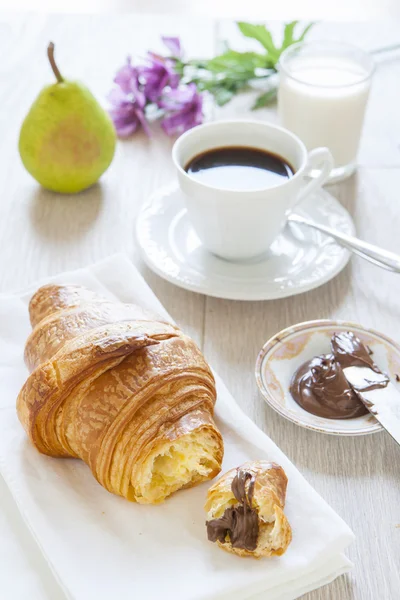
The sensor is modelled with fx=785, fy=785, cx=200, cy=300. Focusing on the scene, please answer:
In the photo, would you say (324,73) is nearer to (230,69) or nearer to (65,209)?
(230,69)

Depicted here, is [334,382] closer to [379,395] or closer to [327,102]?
[379,395]

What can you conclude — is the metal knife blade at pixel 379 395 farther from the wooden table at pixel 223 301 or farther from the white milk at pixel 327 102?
the white milk at pixel 327 102

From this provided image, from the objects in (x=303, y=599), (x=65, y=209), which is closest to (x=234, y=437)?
(x=303, y=599)

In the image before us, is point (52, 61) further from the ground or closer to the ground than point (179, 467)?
further from the ground

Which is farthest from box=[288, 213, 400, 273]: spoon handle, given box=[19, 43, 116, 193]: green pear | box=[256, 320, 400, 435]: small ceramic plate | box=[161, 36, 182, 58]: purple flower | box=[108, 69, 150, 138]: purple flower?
box=[161, 36, 182, 58]: purple flower

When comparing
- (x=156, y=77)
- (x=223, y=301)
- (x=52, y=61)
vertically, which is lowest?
(x=223, y=301)

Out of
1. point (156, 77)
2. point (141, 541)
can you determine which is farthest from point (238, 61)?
point (141, 541)
